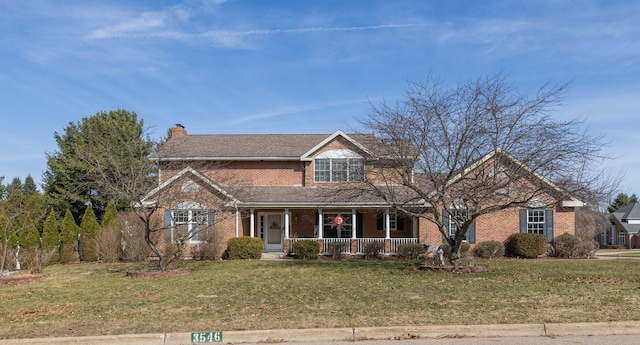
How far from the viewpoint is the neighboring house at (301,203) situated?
1000 inches

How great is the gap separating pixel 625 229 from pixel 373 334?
181 ft

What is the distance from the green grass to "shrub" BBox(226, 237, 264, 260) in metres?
5.60

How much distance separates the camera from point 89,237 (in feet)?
84.8

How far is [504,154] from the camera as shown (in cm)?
1678

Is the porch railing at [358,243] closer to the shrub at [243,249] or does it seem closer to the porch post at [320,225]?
the porch post at [320,225]

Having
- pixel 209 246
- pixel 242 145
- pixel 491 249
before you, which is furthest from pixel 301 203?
pixel 491 249

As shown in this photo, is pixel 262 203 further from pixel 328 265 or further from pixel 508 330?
pixel 508 330

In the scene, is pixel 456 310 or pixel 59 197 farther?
pixel 59 197

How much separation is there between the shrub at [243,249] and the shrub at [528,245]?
480 inches

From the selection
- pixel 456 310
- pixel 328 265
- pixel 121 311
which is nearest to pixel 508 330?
pixel 456 310

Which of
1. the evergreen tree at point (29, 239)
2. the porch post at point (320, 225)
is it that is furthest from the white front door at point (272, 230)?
the evergreen tree at point (29, 239)

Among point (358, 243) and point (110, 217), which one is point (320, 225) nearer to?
point (358, 243)

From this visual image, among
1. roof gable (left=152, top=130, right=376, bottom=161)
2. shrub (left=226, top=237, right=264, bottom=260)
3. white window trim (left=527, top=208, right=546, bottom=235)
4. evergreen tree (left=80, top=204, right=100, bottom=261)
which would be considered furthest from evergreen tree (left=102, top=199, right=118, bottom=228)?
white window trim (left=527, top=208, right=546, bottom=235)

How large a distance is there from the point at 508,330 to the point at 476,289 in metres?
4.77
